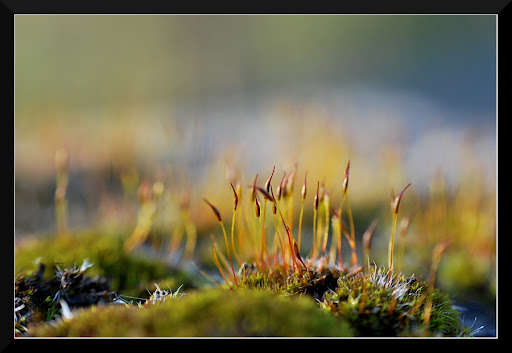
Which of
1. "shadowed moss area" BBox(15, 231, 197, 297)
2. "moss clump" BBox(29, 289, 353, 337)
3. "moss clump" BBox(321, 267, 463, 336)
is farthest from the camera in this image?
"shadowed moss area" BBox(15, 231, 197, 297)

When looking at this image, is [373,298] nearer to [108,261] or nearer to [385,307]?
[385,307]

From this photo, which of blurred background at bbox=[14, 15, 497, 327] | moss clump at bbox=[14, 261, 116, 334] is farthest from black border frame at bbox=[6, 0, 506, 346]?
blurred background at bbox=[14, 15, 497, 327]

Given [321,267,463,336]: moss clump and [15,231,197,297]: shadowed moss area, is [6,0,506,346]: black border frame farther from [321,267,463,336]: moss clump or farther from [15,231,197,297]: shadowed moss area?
[15,231,197,297]: shadowed moss area

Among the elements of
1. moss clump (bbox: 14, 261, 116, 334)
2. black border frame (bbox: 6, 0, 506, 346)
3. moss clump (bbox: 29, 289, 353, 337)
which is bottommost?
moss clump (bbox: 14, 261, 116, 334)

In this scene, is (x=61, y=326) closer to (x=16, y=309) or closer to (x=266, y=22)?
(x=16, y=309)

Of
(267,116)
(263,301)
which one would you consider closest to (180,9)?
(263,301)

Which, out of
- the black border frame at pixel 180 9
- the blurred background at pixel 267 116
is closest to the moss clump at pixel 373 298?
the black border frame at pixel 180 9

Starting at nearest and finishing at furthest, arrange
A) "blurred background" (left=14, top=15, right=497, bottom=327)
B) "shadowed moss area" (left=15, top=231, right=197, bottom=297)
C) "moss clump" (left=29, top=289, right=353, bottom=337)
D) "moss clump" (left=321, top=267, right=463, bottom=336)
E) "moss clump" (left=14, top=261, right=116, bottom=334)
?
"moss clump" (left=29, top=289, right=353, bottom=337), "moss clump" (left=321, top=267, right=463, bottom=336), "moss clump" (left=14, top=261, right=116, bottom=334), "shadowed moss area" (left=15, top=231, right=197, bottom=297), "blurred background" (left=14, top=15, right=497, bottom=327)
